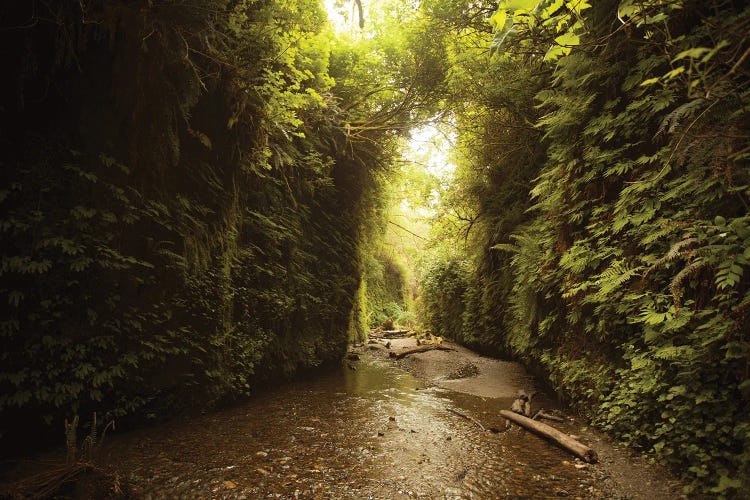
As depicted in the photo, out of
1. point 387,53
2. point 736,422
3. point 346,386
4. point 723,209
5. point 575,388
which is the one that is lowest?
point 346,386

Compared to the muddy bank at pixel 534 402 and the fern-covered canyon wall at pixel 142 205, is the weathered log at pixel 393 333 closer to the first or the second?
the muddy bank at pixel 534 402

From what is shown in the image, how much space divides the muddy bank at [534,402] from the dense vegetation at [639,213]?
22cm

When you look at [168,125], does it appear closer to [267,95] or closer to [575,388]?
[267,95]

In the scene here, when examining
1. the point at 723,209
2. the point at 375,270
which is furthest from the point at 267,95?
the point at 375,270

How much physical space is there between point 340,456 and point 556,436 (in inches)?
109

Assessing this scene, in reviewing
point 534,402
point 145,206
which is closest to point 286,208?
point 145,206

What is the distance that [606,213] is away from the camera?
5117mm

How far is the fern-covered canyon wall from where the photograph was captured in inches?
143

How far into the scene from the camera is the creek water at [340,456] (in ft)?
11.5

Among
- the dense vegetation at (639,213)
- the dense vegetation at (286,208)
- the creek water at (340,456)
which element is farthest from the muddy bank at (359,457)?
the dense vegetation at (639,213)

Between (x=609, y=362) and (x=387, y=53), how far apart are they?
8519 mm

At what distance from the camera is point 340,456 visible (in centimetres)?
423

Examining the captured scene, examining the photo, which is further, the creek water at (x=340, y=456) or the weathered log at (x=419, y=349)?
the weathered log at (x=419, y=349)

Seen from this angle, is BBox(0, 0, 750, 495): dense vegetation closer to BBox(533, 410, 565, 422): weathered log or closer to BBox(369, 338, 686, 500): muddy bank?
BBox(369, 338, 686, 500): muddy bank
